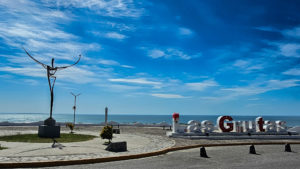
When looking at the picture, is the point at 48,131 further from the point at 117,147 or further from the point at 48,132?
the point at 117,147

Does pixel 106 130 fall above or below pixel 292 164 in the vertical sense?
above

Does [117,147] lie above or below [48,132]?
below

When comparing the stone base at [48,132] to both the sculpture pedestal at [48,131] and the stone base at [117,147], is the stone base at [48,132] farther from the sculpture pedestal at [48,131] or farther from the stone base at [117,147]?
the stone base at [117,147]

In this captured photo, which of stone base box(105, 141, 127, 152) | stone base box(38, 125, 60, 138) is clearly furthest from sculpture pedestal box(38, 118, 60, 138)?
stone base box(105, 141, 127, 152)

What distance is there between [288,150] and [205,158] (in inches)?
268

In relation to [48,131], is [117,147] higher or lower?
lower

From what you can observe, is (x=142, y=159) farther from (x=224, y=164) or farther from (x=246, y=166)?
(x=246, y=166)

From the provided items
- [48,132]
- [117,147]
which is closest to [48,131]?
[48,132]

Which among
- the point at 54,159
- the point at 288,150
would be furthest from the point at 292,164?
the point at 54,159

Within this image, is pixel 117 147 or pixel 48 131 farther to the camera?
pixel 48 131

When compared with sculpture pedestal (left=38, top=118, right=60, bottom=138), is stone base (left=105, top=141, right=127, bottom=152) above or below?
below

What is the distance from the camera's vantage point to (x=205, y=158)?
12.3m

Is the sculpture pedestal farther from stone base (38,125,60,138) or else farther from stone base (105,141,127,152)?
stone base (105,141,127,152)

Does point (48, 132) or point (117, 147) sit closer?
point (117, 147)
